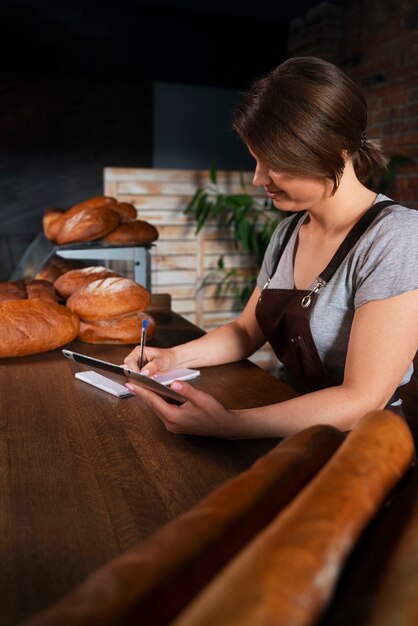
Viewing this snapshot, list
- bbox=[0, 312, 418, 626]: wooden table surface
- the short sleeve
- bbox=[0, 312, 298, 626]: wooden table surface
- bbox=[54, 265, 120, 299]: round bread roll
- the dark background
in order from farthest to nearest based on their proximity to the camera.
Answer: the dark background
bbox=[54, 265, 120, 299]: round bread roll
the short sleeve
bbox=[0, 312, 298, 626]: wooden table surface
bbox=[0, 312, 418, 626]: wooden table surface

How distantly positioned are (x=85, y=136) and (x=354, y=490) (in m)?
5.19

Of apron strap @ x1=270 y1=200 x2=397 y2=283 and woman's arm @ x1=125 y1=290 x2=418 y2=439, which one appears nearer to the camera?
woman's arm @ x1=125 y1=290 x2=418 y2=439

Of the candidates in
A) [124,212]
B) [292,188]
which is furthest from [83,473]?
[124,212]

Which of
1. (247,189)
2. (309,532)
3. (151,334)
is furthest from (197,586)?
(247,189)

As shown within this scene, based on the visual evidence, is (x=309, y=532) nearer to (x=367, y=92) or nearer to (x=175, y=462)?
(x=175, y=462)

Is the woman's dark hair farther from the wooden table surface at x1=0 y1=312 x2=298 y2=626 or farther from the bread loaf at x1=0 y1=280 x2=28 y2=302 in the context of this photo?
the bread loaf at x1=0 y1=280 x2=28 y2=302

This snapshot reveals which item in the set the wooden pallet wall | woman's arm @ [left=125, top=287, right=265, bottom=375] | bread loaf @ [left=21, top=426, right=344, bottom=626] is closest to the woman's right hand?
woman's arm @ [left=125, top=287, right=265, bottom=375]

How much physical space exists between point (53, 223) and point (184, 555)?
2.38 metres

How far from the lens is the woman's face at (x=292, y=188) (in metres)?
1.40

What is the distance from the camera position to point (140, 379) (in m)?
1.17

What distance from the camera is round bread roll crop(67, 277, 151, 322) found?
180 centimetres

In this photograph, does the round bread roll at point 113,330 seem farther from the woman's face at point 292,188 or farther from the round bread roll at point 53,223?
the round bread roll at point 53,223

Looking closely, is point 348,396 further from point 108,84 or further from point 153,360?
point 108,84

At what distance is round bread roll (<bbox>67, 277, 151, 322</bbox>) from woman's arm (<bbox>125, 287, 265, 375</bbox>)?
0.28m
